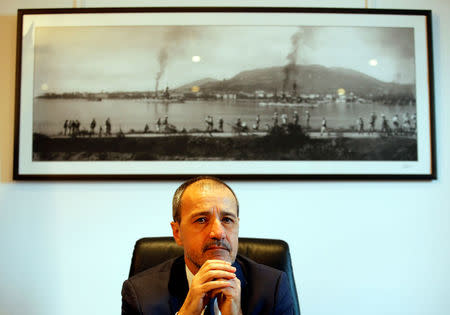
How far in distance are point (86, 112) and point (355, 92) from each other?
1.58m

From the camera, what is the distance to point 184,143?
2.12 meters

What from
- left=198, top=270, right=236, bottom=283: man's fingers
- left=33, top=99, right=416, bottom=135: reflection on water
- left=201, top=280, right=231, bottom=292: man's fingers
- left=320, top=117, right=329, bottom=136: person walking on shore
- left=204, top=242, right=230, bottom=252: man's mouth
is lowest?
left=201, top=280, right=231, bottom=292: man's fingers

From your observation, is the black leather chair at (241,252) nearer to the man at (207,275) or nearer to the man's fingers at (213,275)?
the man at (207,275)

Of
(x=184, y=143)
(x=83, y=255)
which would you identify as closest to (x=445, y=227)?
(x=184, y=143)

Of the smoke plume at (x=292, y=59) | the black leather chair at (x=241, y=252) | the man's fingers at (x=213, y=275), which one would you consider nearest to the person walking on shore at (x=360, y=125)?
the smoke plume at (x=292, y=59)

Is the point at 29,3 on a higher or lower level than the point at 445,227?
higher

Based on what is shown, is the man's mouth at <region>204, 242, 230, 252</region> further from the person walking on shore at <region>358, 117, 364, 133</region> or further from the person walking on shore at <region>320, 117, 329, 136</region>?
the person walking on shore at <region>358, 117, 364, 133</region>

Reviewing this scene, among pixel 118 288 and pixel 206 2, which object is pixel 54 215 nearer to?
pixel 118 288

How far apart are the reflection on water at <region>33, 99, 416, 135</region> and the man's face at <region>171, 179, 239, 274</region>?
0.92m

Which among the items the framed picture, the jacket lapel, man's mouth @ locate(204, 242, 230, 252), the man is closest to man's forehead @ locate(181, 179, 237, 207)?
the man

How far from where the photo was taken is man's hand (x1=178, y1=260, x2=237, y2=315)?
1.08 meters

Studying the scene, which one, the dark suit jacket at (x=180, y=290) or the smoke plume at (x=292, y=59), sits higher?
the smoke plume at (x=292, y=59)

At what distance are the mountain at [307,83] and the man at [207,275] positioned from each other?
0.99 meters

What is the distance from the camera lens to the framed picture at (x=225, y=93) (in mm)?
2113
